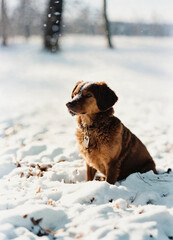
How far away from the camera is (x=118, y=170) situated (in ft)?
12.3

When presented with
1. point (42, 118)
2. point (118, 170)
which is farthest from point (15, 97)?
point (118, 170)

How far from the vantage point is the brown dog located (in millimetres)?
3506

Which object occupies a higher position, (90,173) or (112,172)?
(112,172)

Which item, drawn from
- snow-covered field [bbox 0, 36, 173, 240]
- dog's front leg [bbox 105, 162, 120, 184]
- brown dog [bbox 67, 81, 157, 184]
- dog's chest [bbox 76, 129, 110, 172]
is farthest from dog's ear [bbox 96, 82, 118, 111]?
snow-covered field [bbox 0, 36, 173, 240]

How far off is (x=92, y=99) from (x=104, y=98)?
0.17 meters

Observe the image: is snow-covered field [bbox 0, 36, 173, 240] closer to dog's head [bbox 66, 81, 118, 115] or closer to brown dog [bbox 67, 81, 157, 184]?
brown dog [bbox 67, 81, 157, 184]

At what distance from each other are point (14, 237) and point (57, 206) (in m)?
0.64

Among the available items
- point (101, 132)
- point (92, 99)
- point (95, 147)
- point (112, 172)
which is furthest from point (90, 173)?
point (92, 99)

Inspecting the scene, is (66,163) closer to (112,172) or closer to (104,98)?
(112,172)

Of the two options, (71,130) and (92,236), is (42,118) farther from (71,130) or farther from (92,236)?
(92,236)

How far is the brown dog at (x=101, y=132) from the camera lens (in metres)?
3.51

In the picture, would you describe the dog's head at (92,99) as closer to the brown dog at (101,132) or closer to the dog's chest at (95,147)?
the brown dog at (101,132)

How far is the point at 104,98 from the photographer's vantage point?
11.5ft

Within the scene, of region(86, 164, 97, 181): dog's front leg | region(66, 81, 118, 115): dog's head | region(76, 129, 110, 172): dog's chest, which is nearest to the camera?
region(66, 81, 118, 115): dog's head
